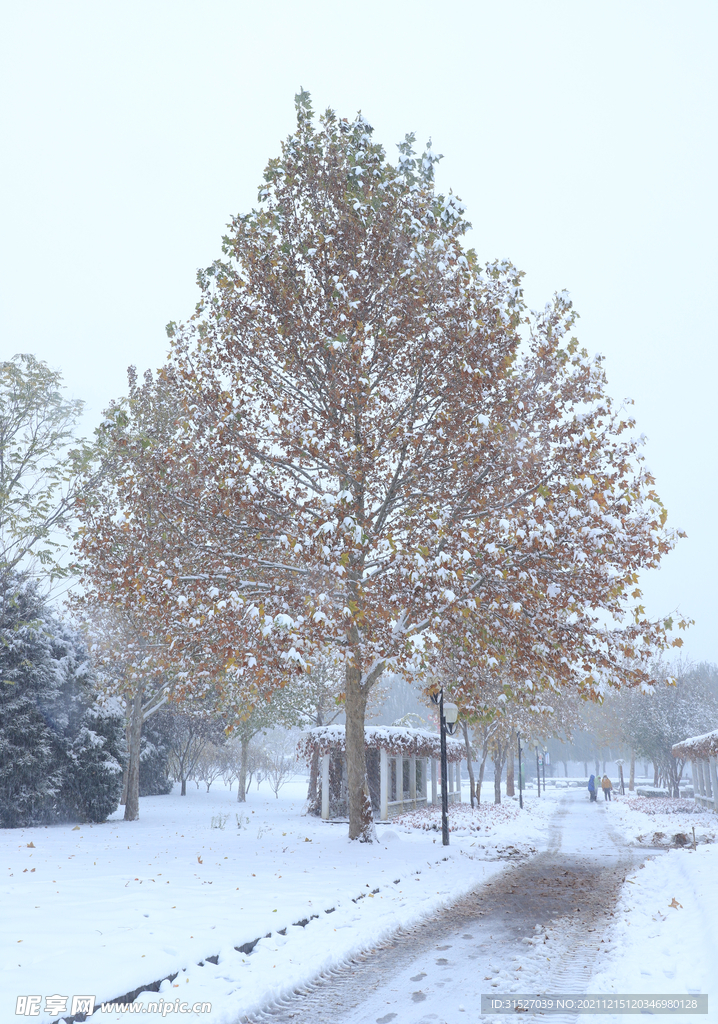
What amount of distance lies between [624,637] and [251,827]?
1318 centimetres

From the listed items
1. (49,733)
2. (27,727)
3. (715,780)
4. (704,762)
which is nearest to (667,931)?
(27,727)

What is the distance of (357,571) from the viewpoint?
14477 millimetres

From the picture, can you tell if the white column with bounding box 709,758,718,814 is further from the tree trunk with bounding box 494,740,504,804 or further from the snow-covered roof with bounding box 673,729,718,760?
the tree trunk with bounding box 494,740,504,804

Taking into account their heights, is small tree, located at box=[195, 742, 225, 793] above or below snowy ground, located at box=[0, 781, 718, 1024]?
below

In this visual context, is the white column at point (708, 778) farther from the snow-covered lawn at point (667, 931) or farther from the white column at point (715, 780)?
the snow-covered lawn at point (667, 931)

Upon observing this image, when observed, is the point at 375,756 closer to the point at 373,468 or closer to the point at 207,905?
the point at 373,468

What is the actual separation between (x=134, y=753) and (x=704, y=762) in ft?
104

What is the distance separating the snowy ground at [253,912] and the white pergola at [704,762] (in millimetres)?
15240

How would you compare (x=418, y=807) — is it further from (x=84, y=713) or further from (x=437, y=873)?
(x=437, y=873)

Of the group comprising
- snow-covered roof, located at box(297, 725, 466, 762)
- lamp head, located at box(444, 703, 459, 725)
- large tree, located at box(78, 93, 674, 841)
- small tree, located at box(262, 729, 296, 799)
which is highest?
large tree, located at box(78, 93, 674, 841)

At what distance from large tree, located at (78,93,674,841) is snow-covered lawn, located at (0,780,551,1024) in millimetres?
3150

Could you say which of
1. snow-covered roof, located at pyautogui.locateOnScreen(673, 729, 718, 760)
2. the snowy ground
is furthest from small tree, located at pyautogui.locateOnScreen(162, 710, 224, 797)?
snow-covered roof, located at pyautogui.locateOnScreen(673, 729, 718, 760)

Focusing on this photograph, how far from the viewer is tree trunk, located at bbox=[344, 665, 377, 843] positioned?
1527cm

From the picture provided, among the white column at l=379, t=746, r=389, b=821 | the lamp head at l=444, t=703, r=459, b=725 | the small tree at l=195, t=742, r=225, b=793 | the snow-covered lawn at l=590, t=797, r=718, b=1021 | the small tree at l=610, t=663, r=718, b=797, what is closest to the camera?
the snow-covered lawn at l=590, t=797, r=718, b=1021
